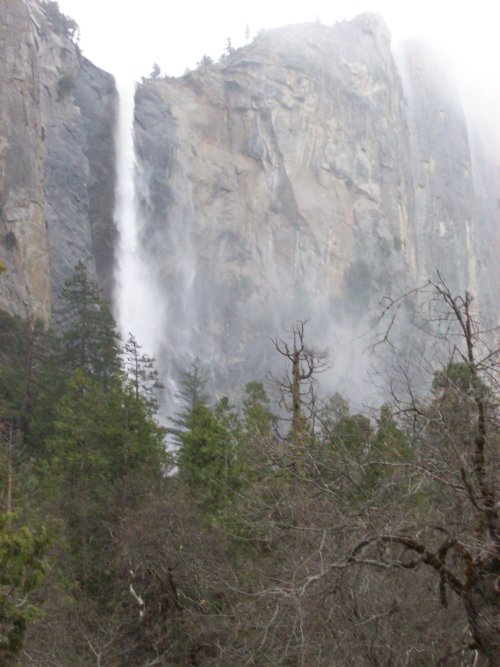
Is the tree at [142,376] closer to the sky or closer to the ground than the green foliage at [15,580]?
closer to the sky

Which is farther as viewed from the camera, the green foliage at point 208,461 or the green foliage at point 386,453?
the green foliage at point 208,461

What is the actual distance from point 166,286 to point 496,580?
4105 centimetres

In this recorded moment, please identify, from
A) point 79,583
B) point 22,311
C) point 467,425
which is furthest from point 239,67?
point 467,425

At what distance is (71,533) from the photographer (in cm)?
1620

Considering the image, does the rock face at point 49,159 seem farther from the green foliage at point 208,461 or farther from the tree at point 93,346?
the green foliage at point 208,461

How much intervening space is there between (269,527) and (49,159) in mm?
39320

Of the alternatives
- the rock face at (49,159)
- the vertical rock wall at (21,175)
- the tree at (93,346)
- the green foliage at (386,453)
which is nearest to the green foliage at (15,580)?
the green foliage at (386,453)

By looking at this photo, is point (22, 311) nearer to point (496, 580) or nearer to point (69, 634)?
point (69, 634)

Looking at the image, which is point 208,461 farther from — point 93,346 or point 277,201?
point 277,201

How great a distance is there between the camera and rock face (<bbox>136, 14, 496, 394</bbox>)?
47.2 m

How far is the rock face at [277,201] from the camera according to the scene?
47.2 m

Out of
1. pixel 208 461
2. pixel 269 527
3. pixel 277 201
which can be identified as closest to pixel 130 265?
pixel 277 201

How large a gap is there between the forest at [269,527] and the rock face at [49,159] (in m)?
10.7

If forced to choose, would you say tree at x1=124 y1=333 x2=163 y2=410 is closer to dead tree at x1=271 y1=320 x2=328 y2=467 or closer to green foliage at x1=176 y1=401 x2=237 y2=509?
green foliage at x1=176 y1=401 x2=237 y2=509
